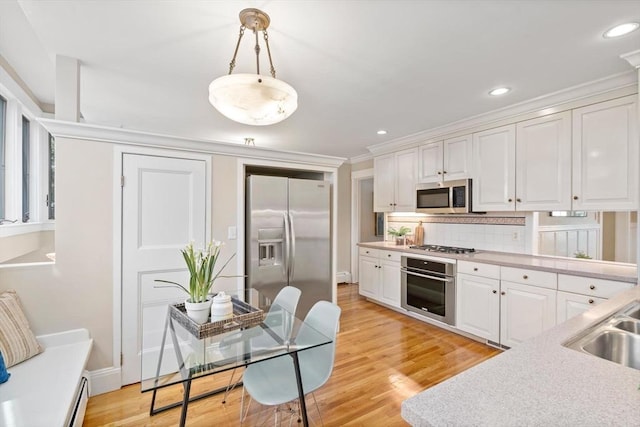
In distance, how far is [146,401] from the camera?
2145mm

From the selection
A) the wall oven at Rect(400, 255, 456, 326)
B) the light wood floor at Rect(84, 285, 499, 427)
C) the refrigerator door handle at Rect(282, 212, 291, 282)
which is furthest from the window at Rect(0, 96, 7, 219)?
the wall oven at Rect(400, 255, 456, 326)

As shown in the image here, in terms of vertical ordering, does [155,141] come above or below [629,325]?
above

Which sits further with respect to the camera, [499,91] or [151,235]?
[499,91]

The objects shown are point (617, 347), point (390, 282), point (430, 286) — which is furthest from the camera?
point (390, 282)

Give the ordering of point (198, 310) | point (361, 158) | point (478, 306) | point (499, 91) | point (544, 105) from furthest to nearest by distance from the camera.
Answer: point (361, 158) → point (478, 306) → point (544, 105) → point (499, 91) → point (198, 310)

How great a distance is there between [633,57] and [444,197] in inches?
78.5

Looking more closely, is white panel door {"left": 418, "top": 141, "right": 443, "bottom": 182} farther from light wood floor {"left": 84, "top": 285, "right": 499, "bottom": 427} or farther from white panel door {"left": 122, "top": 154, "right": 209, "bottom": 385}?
white panel door {"left": 122, "top": 154, "right": 209, "bottom": 385}

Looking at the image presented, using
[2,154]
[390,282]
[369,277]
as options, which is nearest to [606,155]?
[390,282]

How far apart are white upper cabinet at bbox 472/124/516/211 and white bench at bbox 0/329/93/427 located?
150 inches

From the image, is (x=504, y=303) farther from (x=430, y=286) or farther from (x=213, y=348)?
(x=213, y=348)

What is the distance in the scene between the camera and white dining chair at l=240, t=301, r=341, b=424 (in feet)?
5.21

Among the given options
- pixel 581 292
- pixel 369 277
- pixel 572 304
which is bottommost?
pixel 369 277

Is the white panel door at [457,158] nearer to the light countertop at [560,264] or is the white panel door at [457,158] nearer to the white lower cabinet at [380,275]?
the light countertop at [560,264]

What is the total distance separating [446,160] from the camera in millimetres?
3766
